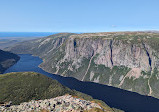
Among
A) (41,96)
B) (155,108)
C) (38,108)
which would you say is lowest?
(155,108)

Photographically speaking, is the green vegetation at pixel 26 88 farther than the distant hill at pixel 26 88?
Yes

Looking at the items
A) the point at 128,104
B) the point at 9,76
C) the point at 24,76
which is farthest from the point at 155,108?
the point at 9,76

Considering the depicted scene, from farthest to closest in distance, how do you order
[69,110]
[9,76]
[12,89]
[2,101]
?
1. [9,76]
2. [12,89]
3. [2,101]
4. [69,110]

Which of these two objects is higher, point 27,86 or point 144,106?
point 27,86

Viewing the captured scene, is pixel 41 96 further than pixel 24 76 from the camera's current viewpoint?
No

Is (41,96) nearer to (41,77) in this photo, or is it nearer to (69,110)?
(41,77)

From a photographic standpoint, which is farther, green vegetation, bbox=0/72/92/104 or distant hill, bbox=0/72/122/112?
green vegetation, bbox=0/72/92/104

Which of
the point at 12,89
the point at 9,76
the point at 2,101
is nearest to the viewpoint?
the point at 2,101
